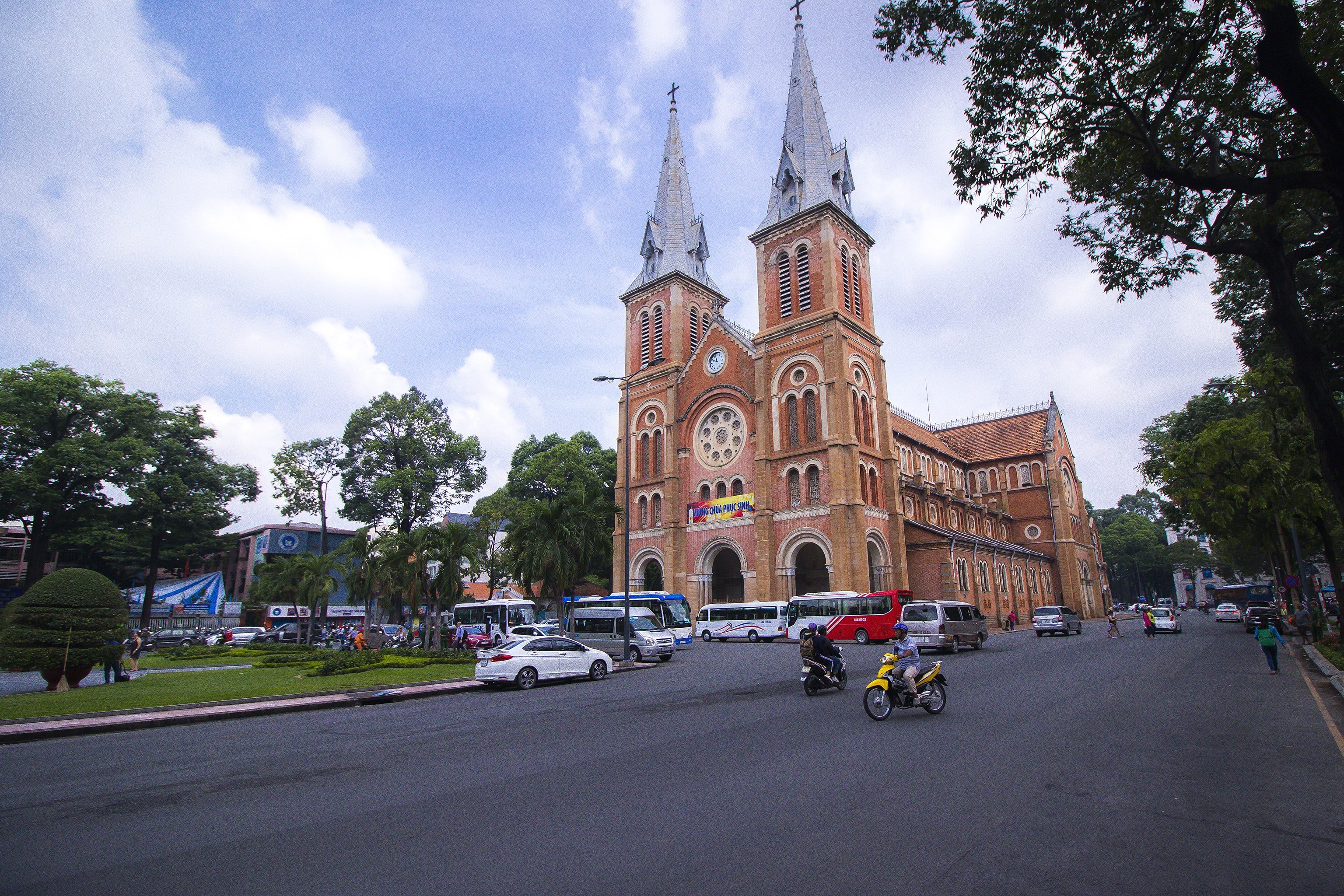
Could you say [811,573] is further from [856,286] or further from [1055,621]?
[856,286]

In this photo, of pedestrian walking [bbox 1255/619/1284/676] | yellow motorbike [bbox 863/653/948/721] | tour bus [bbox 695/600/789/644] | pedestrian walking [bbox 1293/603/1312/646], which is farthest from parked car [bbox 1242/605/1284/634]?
yellow motorbike [bbox 863/653/948/721]

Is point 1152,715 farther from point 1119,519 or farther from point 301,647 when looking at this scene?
point 1119,519

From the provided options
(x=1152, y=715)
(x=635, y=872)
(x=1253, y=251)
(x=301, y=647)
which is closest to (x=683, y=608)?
(x=301, y=647)

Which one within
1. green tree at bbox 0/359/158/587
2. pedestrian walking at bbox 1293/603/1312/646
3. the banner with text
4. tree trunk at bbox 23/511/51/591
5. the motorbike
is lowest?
the motorbike

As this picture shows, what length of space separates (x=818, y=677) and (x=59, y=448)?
151ft

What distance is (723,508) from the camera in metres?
43.6

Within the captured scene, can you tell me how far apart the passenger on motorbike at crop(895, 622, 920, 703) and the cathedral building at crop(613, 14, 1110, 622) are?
23144 mm

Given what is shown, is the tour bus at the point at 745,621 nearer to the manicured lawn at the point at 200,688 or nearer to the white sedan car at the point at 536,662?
the manicured lawn at the point at 200,688

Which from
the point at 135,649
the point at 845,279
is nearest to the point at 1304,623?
the point at 845,279

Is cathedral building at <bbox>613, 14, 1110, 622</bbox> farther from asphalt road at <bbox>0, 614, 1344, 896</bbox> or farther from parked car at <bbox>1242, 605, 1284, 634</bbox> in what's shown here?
asphalt road at <bbox>0, 614, 1344, 896</bbox>

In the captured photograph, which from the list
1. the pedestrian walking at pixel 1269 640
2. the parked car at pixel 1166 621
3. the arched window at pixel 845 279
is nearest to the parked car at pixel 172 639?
the arched window at pixel 845 279

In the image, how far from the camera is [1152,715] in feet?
35.1

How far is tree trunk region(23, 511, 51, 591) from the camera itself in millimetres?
40812

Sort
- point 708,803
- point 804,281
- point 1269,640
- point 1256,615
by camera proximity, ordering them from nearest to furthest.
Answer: point 708,803, point 1269,640, point 1256,615, point 804,281
